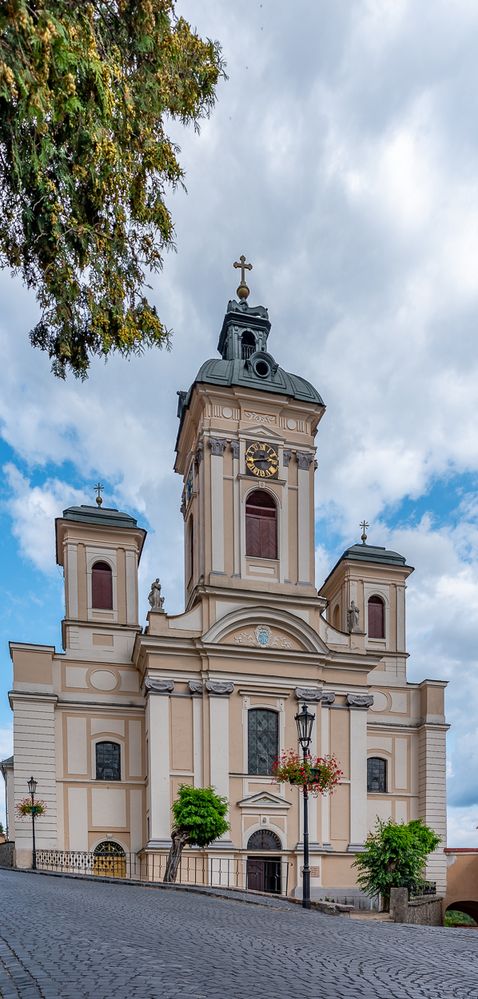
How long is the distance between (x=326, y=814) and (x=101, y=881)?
11663 millimetres

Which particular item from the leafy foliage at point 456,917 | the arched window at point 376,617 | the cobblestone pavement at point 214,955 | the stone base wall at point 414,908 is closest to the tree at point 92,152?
the cobblestone pavement at point 214,955

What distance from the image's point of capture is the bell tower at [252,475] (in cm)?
3306

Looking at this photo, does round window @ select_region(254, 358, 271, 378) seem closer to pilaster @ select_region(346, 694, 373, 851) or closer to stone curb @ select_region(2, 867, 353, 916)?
pilaster @ select_region(346, 694, 373, 851)

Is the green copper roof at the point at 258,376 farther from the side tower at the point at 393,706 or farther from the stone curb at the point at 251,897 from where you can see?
the stone curb at the point at 251,897

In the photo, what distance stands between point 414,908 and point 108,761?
14.6 meters

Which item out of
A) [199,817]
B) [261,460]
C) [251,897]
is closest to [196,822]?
[199,817]

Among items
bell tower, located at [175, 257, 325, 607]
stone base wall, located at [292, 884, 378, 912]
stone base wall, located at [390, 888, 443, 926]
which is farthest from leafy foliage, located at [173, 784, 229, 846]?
bell tower, located at [175, 257, 325, 607]

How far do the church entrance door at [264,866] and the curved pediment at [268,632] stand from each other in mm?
6529

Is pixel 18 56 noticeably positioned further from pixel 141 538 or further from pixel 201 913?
pixel 141 538

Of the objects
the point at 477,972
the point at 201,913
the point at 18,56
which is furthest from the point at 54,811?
the point at 18,56

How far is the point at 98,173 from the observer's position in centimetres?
723

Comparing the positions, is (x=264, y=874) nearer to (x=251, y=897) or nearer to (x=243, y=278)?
(x=251, y=897)

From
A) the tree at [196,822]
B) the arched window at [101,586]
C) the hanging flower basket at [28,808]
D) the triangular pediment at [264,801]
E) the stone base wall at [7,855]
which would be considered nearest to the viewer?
the tree at [196,822]

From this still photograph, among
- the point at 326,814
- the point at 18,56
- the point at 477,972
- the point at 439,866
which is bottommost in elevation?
the point at 439,866
